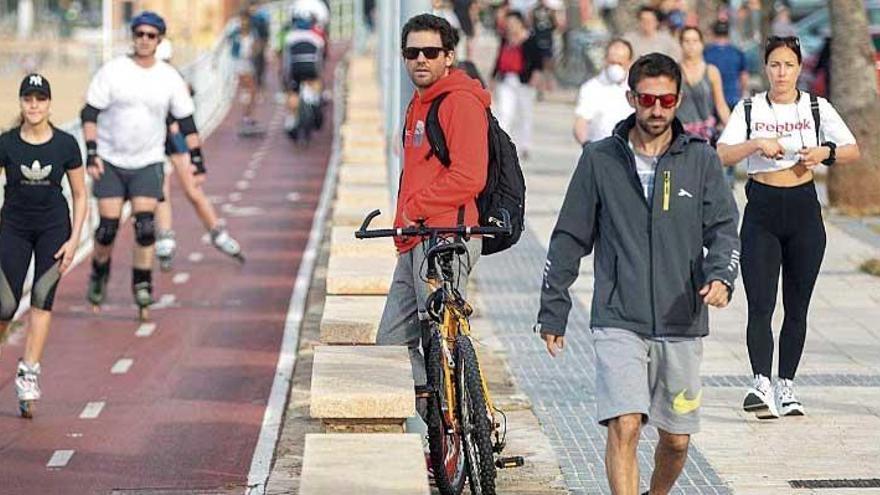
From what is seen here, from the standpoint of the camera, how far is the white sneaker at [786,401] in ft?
33.2

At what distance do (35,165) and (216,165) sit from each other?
16.5 meters

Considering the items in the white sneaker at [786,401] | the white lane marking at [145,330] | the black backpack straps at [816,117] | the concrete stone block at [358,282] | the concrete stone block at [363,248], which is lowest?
the white lane marking at [145,330]

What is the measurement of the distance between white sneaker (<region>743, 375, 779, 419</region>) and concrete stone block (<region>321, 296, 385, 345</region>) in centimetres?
190

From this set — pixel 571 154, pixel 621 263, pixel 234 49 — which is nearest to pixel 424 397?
pixel 621 263

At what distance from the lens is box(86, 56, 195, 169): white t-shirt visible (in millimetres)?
14211

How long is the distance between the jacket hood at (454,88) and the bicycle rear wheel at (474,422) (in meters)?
1.04

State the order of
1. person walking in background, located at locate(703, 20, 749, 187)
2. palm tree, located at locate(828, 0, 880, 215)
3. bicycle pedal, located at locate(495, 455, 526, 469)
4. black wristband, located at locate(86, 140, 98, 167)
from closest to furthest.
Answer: bicycle pedal, located at locate(495, 455, 526, 469) → black wristband, located at locate(86, 140, 98, 167) → palm tree, located at locate(828, 0, 880, 215) → person walking in background, located at locate(703, 20, 749, 187)

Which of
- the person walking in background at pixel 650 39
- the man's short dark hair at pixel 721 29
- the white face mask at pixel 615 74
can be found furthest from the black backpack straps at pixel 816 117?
the man's short dark hair at pixel 721 29

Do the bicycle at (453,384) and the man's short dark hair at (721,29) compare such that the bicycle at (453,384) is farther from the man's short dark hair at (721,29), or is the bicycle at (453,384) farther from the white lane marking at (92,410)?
the man's short dark hair at (721,29)

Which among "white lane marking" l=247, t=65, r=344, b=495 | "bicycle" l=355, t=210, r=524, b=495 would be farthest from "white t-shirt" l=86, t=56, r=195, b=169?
"bicycle" l=355, t=210, r=524, b=495

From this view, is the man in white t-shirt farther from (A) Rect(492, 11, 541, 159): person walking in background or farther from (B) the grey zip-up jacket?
(A) Rect(492, 11, 541, 159): person walking in background

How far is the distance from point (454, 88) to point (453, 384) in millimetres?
1224

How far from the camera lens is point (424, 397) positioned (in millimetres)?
8289

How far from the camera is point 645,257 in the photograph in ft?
23.3
